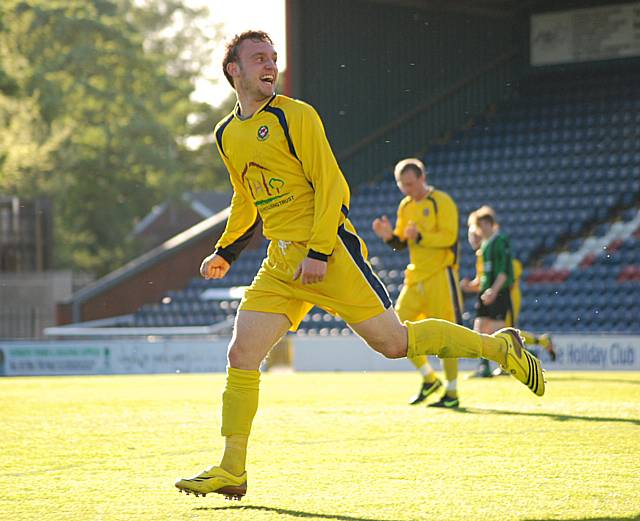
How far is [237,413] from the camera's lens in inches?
217

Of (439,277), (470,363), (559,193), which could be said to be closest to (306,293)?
(439,277)

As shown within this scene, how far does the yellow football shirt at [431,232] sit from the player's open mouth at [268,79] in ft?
14.6

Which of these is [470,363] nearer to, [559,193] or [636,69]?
[559,193]

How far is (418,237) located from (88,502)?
204 inches

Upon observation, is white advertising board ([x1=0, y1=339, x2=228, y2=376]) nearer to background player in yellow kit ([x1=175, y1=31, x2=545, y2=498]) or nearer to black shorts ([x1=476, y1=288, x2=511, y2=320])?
black shorts ([x1=476, y1=288, x2=511, y2=320])

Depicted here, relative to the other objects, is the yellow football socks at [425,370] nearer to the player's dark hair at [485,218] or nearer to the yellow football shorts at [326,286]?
the player's dark hair at [485,218]

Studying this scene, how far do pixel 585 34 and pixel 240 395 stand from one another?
23.7 m

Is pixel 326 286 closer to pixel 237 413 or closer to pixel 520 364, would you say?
pixel 237 413

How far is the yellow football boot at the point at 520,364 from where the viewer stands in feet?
21.2

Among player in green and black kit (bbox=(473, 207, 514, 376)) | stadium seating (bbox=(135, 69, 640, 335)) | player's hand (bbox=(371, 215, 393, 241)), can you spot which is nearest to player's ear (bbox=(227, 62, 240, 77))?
player's hand (bbox=(371, 215, 393, 241))

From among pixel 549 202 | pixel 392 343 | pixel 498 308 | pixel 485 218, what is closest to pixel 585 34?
pixel 549 202

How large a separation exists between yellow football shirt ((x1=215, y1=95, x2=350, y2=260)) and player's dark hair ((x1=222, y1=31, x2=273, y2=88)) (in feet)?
0.82

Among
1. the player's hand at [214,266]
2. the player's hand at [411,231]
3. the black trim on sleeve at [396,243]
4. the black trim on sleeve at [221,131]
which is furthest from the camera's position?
the black trim on sleeve at [396,243]

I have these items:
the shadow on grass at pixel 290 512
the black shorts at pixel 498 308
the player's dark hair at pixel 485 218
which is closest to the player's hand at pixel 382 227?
the shadow on grass at pixel 290 512
